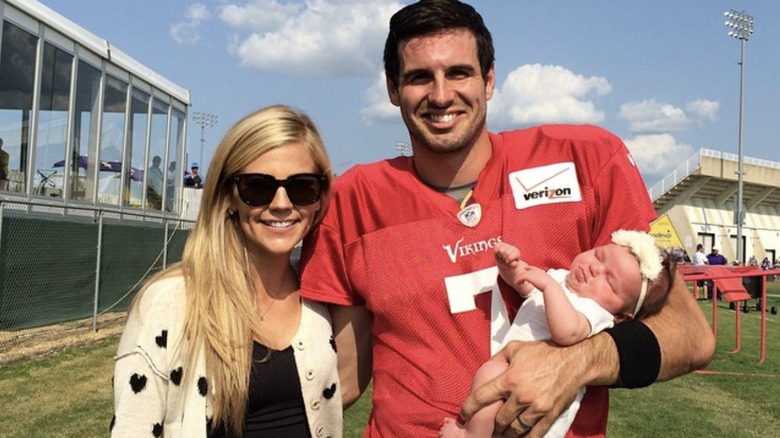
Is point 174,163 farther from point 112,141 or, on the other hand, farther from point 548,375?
point 548,375

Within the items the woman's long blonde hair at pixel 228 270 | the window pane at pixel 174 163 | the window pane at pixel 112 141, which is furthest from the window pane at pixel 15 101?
the woman's long blonde hair at pixel 228 270

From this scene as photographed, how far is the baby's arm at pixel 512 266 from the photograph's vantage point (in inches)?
85.3

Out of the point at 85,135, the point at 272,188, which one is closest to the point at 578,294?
the point at 272,188

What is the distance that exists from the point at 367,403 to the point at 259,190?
18.7 ft

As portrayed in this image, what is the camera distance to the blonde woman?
239 cm

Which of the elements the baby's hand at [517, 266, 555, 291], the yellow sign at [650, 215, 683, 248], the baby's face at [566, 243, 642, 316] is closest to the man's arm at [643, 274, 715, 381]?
the baby's face at [566, 243, 642, 316]

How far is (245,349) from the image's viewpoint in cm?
251

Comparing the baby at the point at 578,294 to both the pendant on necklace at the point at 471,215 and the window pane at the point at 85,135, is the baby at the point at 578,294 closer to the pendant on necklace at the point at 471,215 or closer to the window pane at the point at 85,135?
the pendant on necklace at the point at 471,215

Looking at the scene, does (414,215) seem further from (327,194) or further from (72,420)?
(72,420)

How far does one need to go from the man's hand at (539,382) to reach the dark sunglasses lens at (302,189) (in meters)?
0.96

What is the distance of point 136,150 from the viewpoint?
15164mm

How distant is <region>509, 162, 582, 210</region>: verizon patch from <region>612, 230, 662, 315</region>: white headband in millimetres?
185

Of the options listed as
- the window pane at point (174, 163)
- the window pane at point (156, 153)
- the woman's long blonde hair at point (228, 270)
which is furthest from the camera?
the window pane at point (174, 163)

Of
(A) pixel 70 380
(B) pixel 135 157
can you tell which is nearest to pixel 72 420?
(A) pixel 70 380
